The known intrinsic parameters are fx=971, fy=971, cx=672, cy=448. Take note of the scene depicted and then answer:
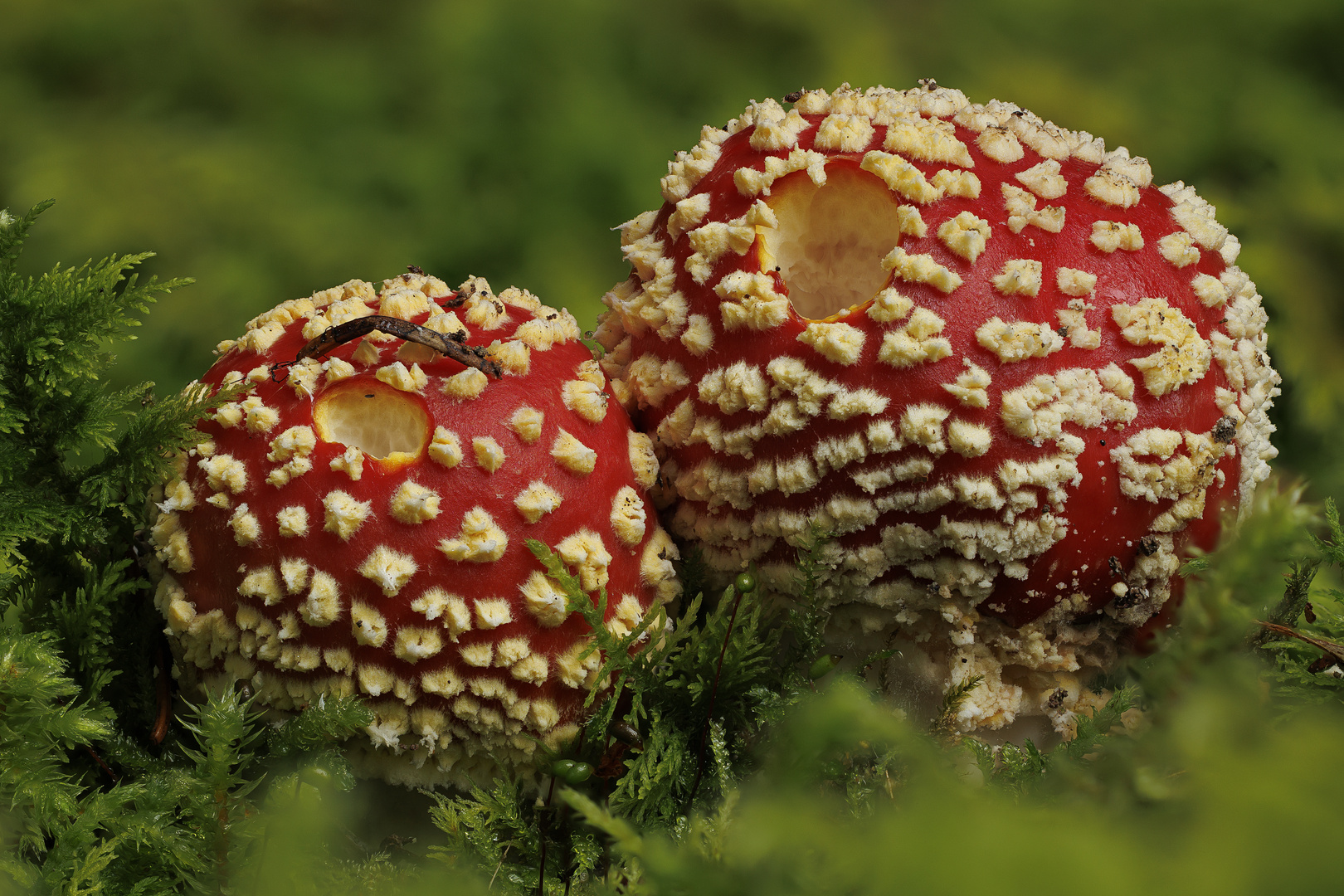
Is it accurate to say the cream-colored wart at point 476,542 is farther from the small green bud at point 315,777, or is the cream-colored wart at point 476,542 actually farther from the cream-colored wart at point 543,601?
the small green bud at point 315,777

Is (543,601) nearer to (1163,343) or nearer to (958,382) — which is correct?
(958,382)

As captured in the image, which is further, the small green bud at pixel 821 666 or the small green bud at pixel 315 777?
the small green bud at pixel 821 666

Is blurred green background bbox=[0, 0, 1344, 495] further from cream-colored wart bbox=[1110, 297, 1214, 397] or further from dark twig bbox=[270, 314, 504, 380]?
cream-colored wart bbox=[1110, 297, 1214, 397]

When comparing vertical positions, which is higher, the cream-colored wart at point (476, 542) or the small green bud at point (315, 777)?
the cream-colored wart at point (476, 542)

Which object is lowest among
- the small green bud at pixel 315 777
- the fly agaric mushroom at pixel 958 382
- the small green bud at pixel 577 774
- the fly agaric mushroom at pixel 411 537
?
the small green bud at pixel 315 777

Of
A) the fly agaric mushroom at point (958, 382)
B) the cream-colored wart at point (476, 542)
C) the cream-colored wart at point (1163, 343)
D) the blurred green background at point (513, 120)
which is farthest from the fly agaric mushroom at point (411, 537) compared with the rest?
the blurred green background at point (513, 120)

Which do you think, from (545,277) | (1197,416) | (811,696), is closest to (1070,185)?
(1197,416)

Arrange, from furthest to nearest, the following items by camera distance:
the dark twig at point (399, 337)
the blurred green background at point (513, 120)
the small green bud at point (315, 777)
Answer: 1. the blurred green background at point (513, 120)
2. the dark twig at point (399, 337)
3. the small green bud at point (315, 777)

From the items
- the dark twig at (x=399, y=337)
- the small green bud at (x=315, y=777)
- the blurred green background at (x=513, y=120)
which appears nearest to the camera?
the small green bud at (x=315, y=777)
